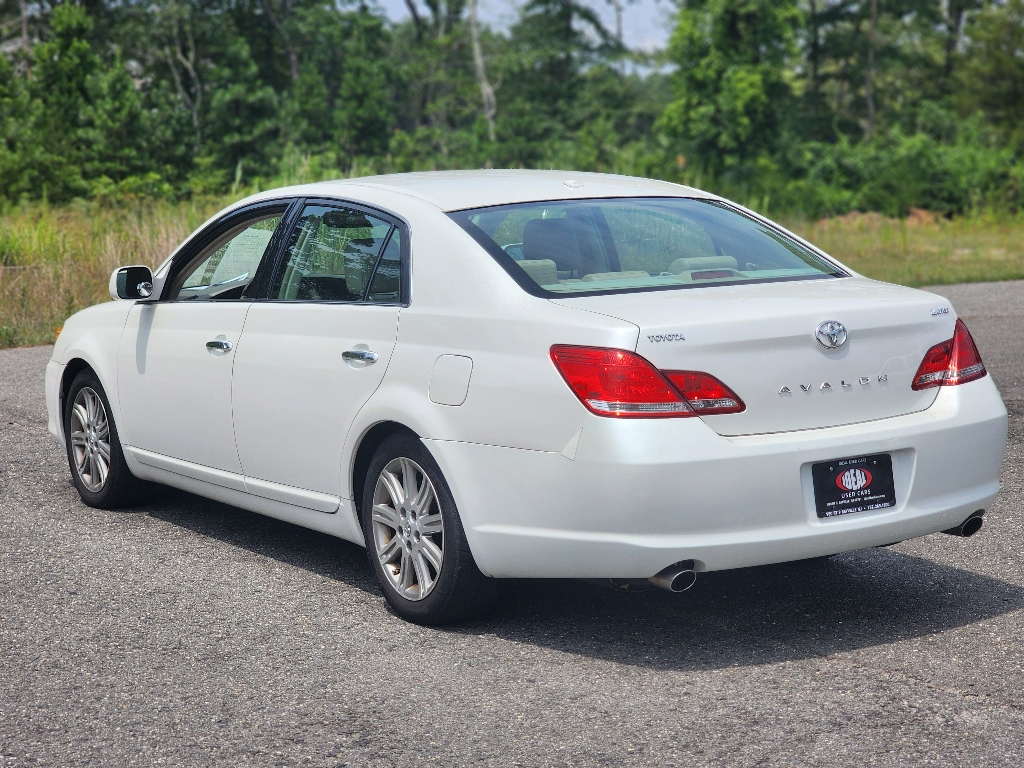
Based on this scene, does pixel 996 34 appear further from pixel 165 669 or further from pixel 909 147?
pixel 165 669

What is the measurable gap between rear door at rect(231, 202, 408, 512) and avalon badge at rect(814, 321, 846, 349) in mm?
1497

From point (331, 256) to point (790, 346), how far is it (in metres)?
1.96

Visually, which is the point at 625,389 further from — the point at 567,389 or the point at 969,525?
the point at 969,525

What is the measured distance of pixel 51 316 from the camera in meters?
15.5

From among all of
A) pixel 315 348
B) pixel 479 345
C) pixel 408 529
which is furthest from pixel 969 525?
pixel 315 348

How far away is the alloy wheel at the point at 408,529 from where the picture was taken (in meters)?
4.57

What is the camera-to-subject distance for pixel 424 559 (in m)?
4.61

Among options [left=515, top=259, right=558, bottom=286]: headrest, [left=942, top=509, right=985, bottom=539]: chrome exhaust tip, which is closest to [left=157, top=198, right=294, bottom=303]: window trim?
[left=515, top=259, right=558, bottom=286]: headrest

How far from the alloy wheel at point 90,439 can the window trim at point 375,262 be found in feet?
5.08

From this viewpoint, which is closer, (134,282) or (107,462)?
(134,282)

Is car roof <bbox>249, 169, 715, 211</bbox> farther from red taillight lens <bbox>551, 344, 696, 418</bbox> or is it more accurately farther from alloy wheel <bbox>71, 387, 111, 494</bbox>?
alloy wheel <bbox>71, 387, 111, 494</bbox>

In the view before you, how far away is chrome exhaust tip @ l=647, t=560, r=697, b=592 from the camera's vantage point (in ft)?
13.3

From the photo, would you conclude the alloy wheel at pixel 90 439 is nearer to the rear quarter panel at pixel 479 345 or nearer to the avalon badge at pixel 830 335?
the rear quarter panel at pixel 479 345

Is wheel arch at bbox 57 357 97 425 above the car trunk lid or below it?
below
